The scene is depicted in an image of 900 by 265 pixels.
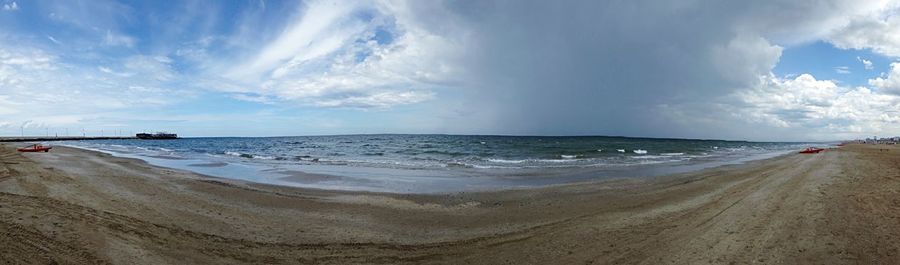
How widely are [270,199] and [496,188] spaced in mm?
7494

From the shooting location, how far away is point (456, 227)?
28.6 ft

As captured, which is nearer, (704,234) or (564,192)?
(704,234)

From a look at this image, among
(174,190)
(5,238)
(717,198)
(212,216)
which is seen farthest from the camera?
(174,190)

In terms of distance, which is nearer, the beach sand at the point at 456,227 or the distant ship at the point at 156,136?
the beach sand at the point at 456,227

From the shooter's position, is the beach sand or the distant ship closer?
the beach sand

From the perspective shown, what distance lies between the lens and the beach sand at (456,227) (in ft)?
20.0

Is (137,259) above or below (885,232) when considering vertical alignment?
below

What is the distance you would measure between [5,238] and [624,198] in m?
13.0

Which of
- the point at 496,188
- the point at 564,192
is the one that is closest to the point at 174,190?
the point at 496,188

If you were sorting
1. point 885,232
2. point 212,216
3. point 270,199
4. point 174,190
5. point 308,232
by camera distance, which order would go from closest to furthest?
point 885,232
point 308,232
point 212,216
point 270,199
point 174,190

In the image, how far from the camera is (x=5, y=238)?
6.05 metres

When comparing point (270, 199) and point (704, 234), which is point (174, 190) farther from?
point (704, 234)

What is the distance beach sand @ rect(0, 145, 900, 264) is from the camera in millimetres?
6105

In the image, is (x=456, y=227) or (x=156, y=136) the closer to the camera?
(x=456, y=227)
